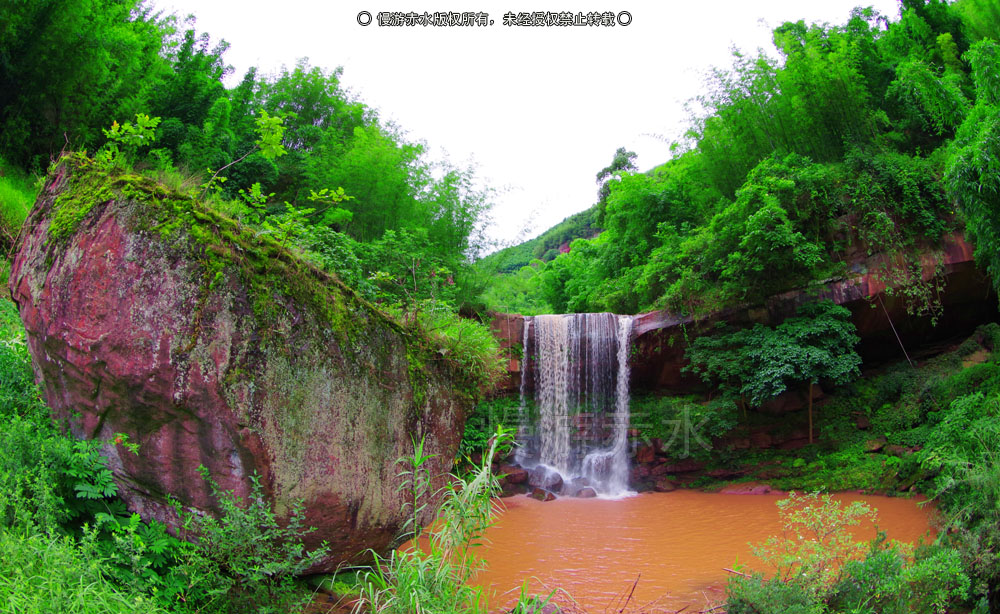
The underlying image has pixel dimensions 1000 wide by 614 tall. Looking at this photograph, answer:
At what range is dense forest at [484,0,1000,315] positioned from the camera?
8391 mm

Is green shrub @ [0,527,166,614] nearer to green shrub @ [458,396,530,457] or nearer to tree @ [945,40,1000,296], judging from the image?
green shrub @ [458,396,530,457]

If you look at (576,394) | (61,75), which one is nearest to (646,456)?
(576,394)

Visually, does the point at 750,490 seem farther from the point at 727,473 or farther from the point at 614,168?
the point at 614,168

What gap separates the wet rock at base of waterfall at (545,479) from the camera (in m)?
8.74

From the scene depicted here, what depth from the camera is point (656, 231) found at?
11.6 metres

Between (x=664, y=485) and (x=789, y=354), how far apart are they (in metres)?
2.87

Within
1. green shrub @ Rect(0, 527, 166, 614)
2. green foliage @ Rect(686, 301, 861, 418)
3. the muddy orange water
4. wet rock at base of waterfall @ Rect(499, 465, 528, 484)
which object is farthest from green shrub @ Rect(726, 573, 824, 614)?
wet rock at base of waterfall @ Rect(499, 465, 528, 484)

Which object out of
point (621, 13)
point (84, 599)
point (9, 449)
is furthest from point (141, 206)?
point (621, 13)

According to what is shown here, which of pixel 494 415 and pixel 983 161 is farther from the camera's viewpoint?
pixel 494 415

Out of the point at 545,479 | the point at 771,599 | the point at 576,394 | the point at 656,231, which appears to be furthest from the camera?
the point at 656,231

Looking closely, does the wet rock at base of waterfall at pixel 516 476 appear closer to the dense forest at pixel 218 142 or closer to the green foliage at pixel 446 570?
the dense forest at pixel 218 142

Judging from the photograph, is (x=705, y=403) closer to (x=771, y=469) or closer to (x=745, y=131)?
(x=771, y=469)

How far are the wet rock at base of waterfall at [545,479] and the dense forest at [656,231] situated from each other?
121cm

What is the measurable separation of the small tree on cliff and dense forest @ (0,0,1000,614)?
44 millimetres
